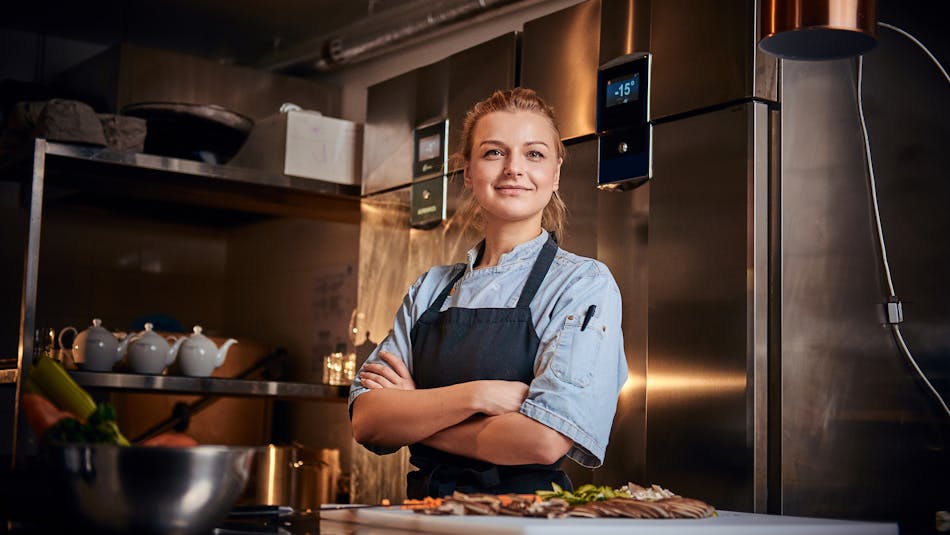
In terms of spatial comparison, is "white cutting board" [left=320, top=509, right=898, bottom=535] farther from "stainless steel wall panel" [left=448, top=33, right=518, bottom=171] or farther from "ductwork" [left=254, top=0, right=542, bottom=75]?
"ductwork" [left=254, top=0, right=542, bottom=75]

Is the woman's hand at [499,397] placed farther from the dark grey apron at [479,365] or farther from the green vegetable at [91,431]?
the green vegetable at [91,431]

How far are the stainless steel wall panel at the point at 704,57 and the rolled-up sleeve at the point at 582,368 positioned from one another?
1.52 feet

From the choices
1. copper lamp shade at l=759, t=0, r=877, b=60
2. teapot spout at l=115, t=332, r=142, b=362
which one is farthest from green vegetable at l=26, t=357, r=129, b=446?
teapot spout at l=115, t=332, r=142, b=362

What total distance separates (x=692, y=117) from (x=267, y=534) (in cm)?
131

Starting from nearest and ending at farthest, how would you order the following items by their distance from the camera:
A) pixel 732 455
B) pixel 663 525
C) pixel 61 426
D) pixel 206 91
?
pixel 61 426
pixel 663 525
pixel 732 455
pixel 206 91

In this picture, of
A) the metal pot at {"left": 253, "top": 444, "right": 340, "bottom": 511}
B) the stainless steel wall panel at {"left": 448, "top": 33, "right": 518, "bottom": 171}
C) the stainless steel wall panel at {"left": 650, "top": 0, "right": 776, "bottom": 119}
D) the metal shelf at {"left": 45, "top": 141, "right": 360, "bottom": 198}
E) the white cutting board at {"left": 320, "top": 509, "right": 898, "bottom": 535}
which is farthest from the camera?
the metal pot at {"left": 253, "top": 444, "right": 340, "bottom": 511}

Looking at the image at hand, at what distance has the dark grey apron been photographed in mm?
1938

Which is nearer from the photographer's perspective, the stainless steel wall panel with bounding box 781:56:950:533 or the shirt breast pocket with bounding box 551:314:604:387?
the shirt breast pocket with bounding box 551:314:604:387

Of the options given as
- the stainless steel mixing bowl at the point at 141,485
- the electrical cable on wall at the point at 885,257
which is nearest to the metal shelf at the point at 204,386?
the electrical cable on wall at the point at 885,257

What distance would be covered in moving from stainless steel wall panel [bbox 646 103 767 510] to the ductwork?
1.30 m

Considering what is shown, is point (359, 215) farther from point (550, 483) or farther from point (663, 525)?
point (663, 525)

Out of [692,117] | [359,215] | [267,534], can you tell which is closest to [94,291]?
[359,215]

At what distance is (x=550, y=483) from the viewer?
1938 millimetres

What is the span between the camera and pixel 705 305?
7.21 feet
